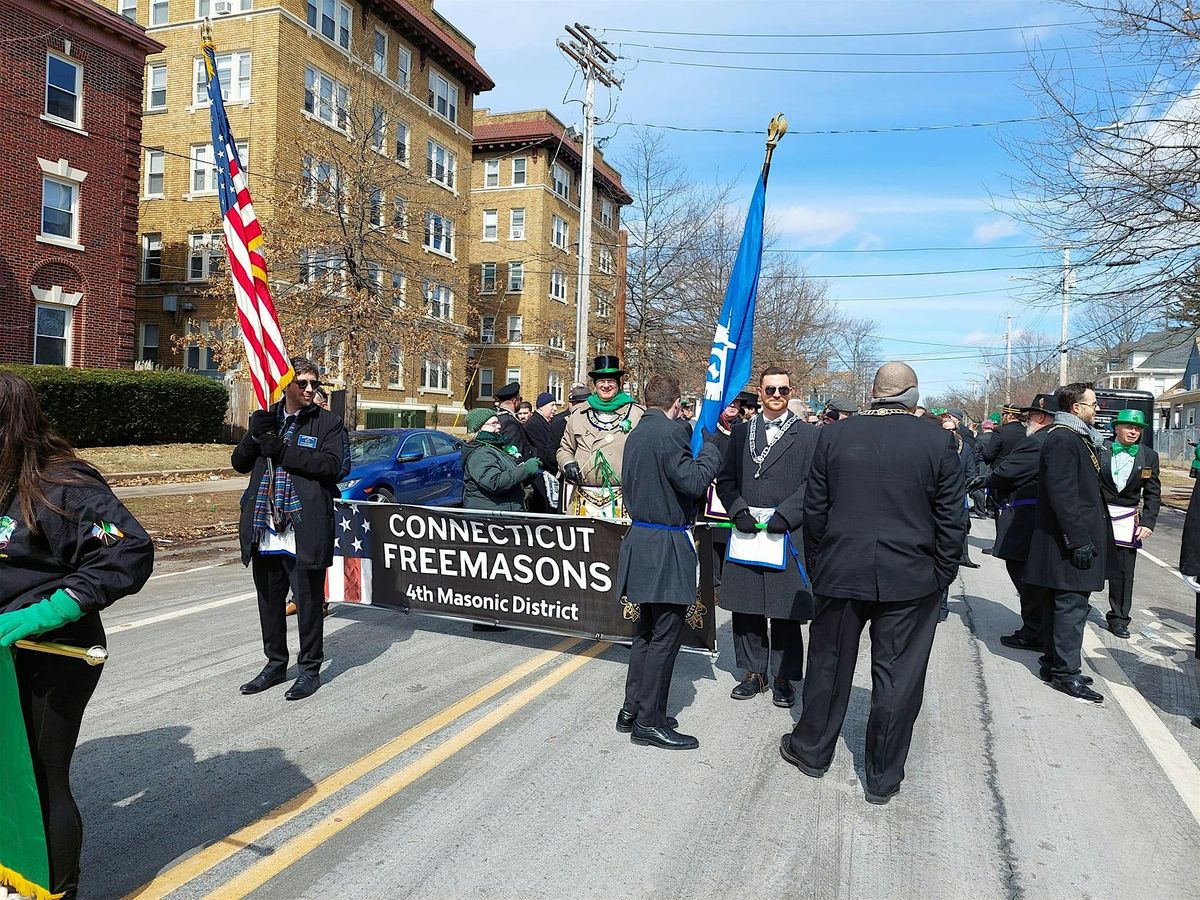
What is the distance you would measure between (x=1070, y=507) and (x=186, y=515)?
1252 centimetres

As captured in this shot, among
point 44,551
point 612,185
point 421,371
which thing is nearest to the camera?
point 44,551

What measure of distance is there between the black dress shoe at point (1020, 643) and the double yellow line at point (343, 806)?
13.0 feet

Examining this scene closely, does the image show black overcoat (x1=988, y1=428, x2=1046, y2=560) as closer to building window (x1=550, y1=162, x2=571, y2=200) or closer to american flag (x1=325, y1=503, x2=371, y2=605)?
american flag (x1=325, y1=503, x2=371, y2=605)

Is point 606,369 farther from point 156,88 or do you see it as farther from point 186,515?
point 156,88

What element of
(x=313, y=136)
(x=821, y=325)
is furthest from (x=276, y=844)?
(x=821, y=325)

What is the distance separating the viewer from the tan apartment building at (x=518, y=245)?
4384 cm

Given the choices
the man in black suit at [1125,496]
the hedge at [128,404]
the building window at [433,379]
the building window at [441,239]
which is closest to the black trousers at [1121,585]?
the man in black suit at [1125,496]

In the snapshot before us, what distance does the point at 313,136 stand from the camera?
80.1ft

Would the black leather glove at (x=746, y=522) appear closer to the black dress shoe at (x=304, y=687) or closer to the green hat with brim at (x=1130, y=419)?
the black dress shoe at (x=304, y=687)

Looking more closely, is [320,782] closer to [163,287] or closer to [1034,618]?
[1034,618]

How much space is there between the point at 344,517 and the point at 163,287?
89.9 ft

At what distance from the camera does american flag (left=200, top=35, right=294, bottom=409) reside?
5242mm

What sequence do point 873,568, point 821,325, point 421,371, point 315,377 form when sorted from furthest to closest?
point 821,325
point 421,371
point 315,377
point 873,568

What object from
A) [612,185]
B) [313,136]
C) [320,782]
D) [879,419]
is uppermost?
[612,185]
